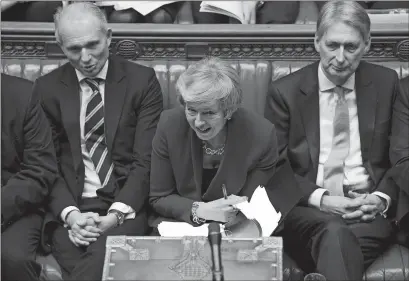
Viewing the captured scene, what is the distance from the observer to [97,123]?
4.53 meters

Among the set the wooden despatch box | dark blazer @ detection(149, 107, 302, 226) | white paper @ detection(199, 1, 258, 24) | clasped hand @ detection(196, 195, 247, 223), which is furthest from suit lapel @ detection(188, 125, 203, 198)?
white paper @ detection(199, 1, 258, 24)

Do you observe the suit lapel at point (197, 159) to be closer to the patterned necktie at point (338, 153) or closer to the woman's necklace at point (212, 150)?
the woman's necklace at point (212, 150)

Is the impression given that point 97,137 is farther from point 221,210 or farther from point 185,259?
point 185,259

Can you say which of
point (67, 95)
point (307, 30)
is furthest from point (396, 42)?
point (67, 95)

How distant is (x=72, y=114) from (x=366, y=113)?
131 cm

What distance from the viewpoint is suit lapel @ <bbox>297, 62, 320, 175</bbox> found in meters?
4.44

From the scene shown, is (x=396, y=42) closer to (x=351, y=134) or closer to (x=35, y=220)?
(x=351, y=134)

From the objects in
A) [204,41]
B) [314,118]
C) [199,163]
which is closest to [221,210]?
[199,163]

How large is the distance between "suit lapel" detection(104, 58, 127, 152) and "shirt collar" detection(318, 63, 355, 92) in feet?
2.89

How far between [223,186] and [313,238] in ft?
1.47

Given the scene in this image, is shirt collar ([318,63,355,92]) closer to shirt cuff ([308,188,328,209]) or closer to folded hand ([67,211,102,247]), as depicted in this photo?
shirt cuff ([308,188,328,209])

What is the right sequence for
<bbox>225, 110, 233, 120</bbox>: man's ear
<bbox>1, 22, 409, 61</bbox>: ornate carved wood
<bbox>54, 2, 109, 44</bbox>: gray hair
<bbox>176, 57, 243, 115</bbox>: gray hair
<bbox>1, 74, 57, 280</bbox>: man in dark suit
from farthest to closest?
<bbox>1, 22, 409, 61</bbox>: ornate carved wood
<bbox>54, 2, 109, 44</bbox>: gray hair
<bbox>1, 74, 57, 280</bbox>: man in dark suit
<bbox>225, 110, 233, 120</bbox>: man's ear
<bbox>176, 57, 243, 115</bbox>: gray hair

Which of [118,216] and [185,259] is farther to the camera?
[118,216]

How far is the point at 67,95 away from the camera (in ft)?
14.9
